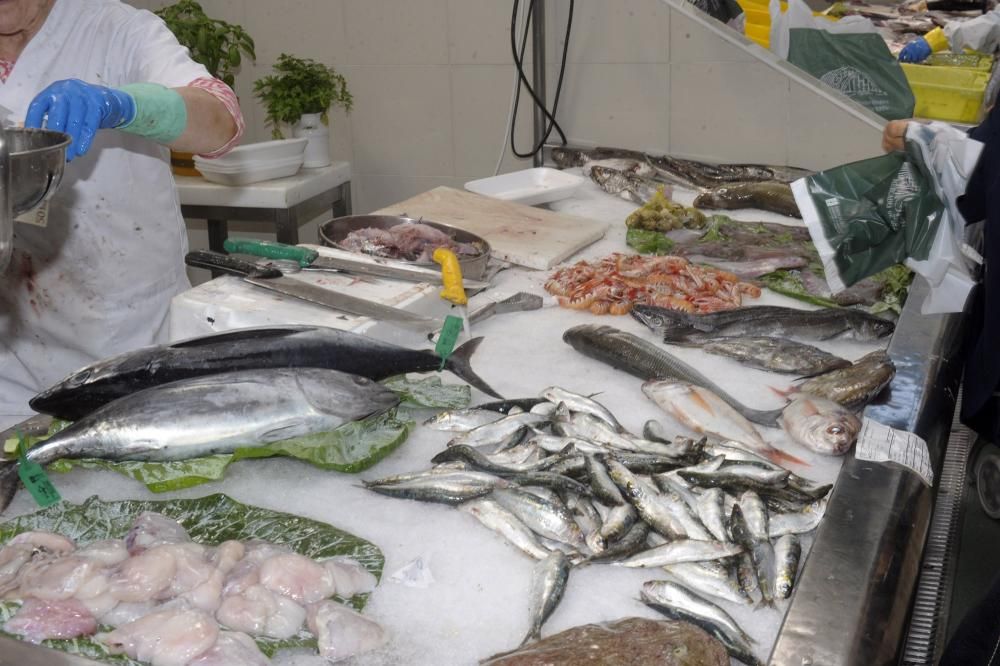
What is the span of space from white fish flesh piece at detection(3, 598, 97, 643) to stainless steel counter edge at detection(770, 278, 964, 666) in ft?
3.17

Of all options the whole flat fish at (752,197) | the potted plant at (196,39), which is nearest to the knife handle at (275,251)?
the whole flat fish at (752,197)

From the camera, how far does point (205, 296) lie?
91.2 inches

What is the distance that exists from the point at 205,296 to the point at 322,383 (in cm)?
66

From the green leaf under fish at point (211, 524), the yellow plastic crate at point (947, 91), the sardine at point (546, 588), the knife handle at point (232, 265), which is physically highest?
the yellow plastic crate at point (947, 91)

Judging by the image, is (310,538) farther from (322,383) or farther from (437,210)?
(437,210)

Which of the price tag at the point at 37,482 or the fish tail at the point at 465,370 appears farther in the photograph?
the fish tail at the point at 465,370

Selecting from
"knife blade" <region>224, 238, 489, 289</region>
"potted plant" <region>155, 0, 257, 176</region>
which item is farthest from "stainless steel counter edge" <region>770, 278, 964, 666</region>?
"potted plant" <region>155, 0, 257, 176</region>

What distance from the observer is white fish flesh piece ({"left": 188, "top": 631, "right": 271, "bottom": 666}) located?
4.04 ft

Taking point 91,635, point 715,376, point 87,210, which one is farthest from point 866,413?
point 87,210

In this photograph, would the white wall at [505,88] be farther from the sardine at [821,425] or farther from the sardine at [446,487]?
the sardine at [446,487]

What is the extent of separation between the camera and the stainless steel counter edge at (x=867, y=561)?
1201 mm

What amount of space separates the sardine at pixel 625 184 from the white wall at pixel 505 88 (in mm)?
556

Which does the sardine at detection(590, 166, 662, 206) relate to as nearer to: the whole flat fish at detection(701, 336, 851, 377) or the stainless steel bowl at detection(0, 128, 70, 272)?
the whole flat fish at detection(701, 336, 851, 377)

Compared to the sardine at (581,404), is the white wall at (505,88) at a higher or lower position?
higher
